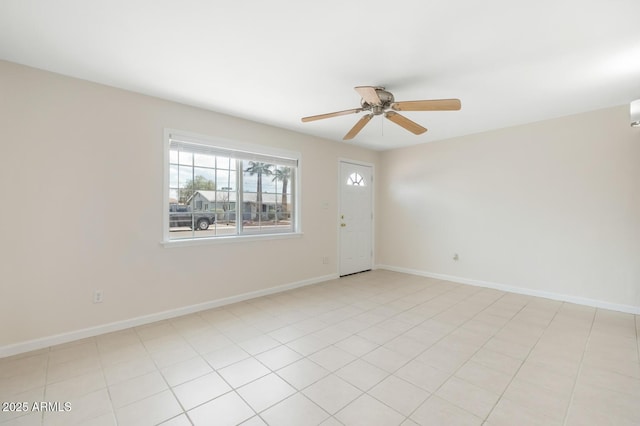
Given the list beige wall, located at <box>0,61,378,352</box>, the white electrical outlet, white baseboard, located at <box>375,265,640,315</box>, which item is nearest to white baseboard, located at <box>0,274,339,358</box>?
beige wall, located at <box>0,61,378,352</box>

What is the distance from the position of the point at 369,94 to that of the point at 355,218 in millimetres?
3225

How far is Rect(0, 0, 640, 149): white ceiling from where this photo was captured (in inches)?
67.1

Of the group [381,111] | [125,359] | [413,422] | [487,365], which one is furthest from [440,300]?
[125,359]

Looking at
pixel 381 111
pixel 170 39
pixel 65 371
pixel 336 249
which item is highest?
pixel 170 39

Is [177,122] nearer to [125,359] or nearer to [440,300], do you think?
[125,359]

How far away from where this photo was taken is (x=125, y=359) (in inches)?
88.0

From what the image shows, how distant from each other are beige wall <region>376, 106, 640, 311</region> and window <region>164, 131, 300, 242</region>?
243 cm

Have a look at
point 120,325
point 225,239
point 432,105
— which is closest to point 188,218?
point 225,239

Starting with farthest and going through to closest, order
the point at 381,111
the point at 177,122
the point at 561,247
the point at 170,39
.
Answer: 1. the point at 561,247
2. the point at 177,122
3. the point at 381,111
4. the point at 170,39

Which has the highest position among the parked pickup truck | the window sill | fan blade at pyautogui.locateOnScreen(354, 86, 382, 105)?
fan blade at pyautogui.locateOnScreen(354, 86, 382, 105)

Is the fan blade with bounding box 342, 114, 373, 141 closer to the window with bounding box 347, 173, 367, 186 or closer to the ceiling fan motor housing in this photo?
the ceiling fan motor housing

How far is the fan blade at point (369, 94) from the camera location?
84.7 inches

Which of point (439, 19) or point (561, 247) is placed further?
point (561, 247)

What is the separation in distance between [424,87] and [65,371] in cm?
386
